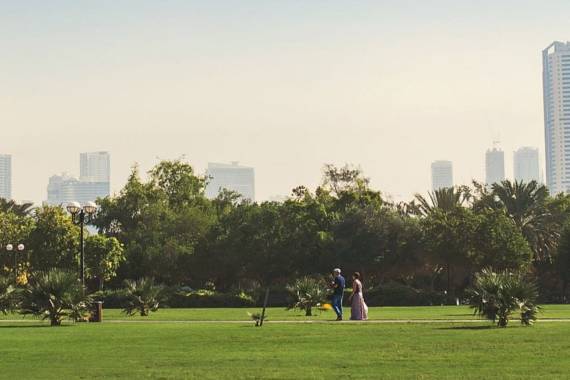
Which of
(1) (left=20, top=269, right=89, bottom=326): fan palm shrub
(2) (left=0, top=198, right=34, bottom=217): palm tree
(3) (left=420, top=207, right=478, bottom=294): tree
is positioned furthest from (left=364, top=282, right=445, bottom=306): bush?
(2) (left=0, top=198, right=34, bottom=217): palm tree

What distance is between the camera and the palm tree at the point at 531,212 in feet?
256

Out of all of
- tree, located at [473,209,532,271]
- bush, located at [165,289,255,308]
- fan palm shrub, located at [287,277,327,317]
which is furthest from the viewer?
tree, located at [473,209,532,271]

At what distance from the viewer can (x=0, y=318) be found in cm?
4203

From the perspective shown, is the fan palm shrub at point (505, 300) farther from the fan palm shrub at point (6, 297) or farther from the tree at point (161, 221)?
the tree at point (161, 221)

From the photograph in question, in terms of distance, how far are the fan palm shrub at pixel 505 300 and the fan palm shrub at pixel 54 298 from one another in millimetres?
12077

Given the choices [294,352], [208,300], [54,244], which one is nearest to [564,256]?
[208,300]

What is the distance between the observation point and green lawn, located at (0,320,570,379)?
19.9 metres

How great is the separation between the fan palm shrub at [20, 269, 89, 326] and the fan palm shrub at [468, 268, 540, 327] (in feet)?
39.6

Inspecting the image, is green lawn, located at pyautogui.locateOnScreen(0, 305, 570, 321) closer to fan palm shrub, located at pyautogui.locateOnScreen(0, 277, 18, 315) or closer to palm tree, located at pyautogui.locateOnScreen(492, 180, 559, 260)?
fan palm shrub, located at pyautogui.locateOnScreen(0, 277, 18, 315)

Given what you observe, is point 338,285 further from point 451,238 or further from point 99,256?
point 99,256

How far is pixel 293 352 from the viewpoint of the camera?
23500 mm

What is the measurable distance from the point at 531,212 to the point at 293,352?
59.5 m

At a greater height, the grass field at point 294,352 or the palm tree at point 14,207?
the palm tree at point 14,207

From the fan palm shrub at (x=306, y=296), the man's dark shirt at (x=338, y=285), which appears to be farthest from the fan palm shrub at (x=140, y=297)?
the man's dark shirt at (x=338, y=285)
